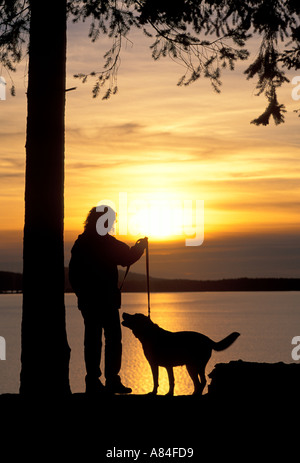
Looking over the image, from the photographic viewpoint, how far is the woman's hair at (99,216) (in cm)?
824

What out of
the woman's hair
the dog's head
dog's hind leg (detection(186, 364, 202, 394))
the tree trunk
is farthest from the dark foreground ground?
the woman's hair

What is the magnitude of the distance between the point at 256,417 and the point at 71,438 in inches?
71.5

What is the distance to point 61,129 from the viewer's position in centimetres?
784

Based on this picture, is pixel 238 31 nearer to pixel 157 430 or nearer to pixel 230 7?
pixel 230 7

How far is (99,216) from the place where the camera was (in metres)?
8.28

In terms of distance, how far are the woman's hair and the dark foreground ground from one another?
6.88 feet

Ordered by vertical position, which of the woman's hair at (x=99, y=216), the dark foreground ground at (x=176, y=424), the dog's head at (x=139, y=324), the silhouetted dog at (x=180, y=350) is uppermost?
the woman's hair at (x=99, y=216)

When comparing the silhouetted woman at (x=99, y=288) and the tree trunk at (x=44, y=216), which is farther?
the silhouetted woman at (x=99, y=288)

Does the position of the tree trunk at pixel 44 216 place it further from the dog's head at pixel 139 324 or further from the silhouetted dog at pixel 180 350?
the silhouetted dog at pixel 180 350

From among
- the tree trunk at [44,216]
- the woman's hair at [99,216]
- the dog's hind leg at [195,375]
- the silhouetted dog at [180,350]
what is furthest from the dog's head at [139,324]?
the woman's hair at [99,216]

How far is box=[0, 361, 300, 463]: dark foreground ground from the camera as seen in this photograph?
19.8 feet

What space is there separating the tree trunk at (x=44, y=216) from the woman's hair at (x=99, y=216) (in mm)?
594

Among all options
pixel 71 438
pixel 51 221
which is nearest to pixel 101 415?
pixel 71 438

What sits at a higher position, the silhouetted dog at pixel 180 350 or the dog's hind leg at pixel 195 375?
the silhouetted dog at pixel 180 350
